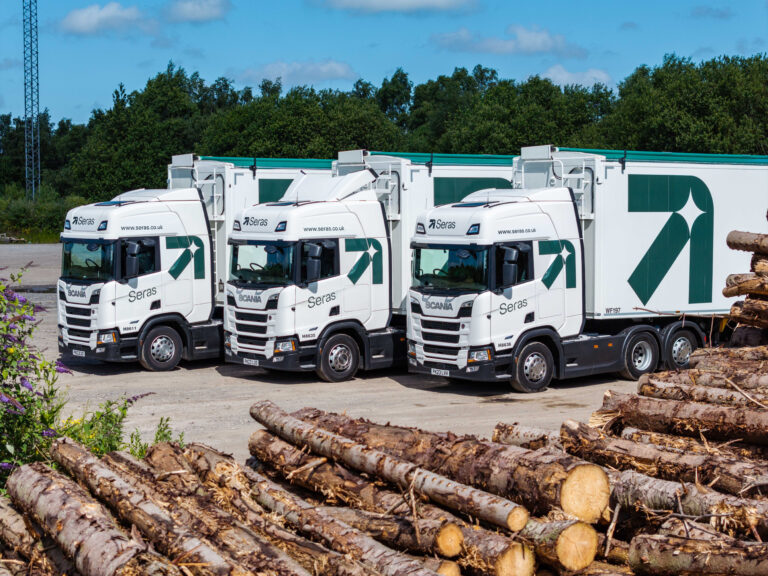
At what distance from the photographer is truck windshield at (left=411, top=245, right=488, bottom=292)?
1598 cm

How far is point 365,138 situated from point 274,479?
44.6 meters

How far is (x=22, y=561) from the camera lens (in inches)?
304

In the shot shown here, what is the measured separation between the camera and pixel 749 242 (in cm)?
1435

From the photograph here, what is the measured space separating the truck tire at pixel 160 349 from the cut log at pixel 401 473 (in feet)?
27.1

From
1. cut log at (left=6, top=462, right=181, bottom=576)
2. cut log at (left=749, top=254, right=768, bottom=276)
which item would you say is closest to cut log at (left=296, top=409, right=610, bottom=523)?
cut log at (left=6, top=462, right=181, bottom=576)

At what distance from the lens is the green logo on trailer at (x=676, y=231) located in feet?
57.3

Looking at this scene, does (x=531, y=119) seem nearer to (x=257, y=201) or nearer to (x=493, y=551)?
(x=257, y=201)

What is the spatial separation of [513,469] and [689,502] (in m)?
1.38

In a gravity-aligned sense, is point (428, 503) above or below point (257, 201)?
below

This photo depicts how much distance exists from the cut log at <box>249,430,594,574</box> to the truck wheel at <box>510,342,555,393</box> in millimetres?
7603

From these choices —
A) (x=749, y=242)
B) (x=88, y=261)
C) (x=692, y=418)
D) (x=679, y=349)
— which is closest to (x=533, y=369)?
(x=679, y=349)

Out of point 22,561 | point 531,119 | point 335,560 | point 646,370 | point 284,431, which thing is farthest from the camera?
point 531,119

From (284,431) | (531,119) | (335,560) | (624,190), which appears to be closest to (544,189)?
(624,190)

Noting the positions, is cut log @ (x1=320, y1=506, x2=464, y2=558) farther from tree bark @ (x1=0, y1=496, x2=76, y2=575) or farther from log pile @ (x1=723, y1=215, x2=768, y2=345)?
log pile @ (x1=723, y1=215, x2=768, y2=345)
